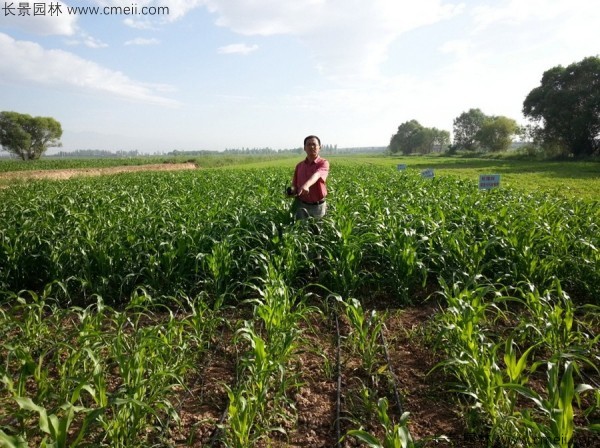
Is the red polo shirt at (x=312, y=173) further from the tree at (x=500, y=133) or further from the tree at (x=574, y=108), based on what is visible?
the tree at (x=500, y=133)

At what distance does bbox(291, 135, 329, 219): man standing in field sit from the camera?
499 centimetres

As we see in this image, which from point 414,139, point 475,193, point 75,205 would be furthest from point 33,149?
point 414,139

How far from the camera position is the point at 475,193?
8.17m

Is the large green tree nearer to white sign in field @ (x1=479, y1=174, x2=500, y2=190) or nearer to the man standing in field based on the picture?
white sign in field @ (x1=479, y1=174, x2=500, y2=190)

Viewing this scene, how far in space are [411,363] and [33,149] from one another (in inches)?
3480

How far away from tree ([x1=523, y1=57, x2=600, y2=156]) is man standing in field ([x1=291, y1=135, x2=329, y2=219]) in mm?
42636

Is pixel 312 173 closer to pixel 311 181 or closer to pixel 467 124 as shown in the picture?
pixel 311 181

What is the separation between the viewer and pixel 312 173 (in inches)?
205

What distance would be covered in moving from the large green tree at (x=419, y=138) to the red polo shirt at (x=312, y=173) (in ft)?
393

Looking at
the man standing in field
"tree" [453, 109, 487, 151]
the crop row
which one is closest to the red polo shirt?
the man standing in field

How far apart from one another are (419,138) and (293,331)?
123 metres

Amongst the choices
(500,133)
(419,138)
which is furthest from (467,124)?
(500,133)

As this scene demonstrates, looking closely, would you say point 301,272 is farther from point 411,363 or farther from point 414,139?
point 414,139

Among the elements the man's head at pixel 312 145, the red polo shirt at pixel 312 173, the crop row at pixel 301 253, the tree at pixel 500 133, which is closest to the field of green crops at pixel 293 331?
the crop row at pixel 301 253
